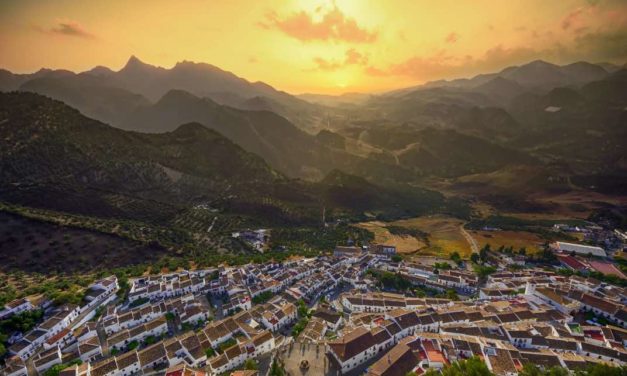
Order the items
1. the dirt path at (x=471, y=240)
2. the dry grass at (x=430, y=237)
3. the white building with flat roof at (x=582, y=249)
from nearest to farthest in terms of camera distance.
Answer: the white building with flat roof at (x=582, y=249) < the dry grass at (x=430, y=237) < the dirt path at (x=471, y=240)

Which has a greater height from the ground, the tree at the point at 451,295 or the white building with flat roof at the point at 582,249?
the tree at the point at 451,295

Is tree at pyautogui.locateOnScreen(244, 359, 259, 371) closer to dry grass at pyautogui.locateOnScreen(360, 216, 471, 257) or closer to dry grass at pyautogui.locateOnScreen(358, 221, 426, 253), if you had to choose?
dry grass at pyautogui.locateOnScreen(358, 221, 426, 253)

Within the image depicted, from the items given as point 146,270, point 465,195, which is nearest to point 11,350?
point 146,270

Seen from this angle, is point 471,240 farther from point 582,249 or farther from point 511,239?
point 582,249

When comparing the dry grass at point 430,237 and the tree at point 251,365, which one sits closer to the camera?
the tree at point 251,365

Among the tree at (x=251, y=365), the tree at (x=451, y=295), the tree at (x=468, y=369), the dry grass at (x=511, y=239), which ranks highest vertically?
the tree at (x=468, y=369)

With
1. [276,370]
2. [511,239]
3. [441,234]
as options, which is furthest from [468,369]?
[511,239]

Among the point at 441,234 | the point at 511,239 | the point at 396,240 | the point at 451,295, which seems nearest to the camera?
the point at 451,295

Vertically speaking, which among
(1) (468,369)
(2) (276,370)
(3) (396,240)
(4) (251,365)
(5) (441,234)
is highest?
(1) (468,369)

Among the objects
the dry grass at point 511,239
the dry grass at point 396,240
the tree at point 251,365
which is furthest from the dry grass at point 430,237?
the tree at point 251,365

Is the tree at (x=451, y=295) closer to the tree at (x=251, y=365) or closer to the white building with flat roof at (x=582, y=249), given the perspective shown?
the tree at (x=251, y=365)

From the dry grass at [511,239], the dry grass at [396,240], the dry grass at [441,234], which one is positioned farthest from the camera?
the dry grass at [511,239]
